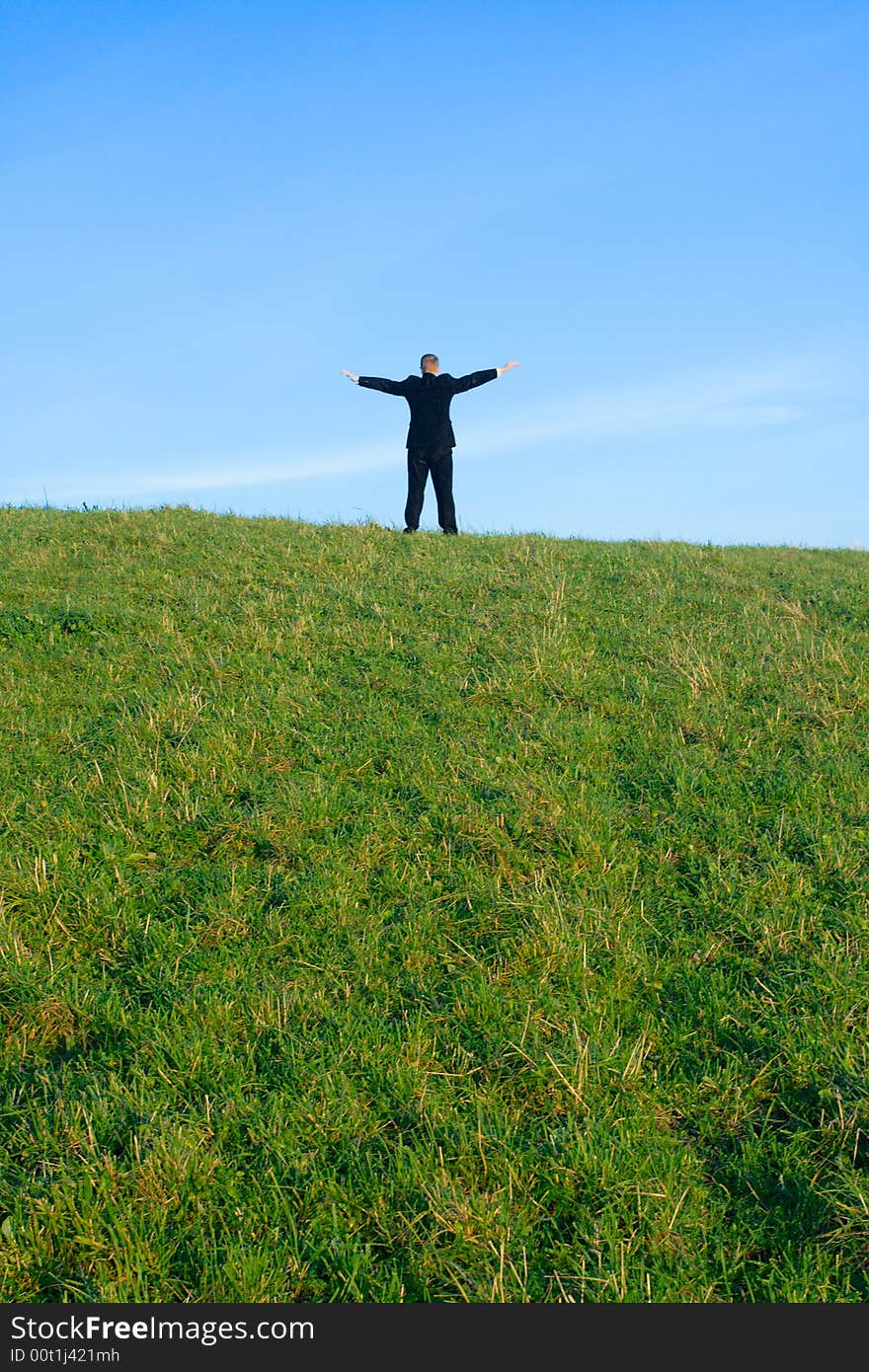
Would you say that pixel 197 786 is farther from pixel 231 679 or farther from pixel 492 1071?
pixel 492 1071

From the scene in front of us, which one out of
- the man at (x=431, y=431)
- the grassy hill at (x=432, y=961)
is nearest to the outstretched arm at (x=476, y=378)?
the man at (x=431, y=431)

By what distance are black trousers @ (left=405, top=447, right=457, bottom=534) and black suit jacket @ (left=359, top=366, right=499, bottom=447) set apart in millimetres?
162

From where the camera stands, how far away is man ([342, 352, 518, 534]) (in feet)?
51.4

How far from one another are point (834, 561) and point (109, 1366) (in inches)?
621

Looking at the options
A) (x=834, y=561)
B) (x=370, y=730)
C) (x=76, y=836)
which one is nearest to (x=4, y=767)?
(x=76, y=836)

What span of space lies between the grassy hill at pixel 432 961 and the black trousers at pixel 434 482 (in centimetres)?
631

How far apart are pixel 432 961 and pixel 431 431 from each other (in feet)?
39.8

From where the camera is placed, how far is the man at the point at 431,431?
15.7m

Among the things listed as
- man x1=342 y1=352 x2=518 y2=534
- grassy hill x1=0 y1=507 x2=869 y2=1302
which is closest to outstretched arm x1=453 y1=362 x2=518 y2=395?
man x1=342 y1=352 x2=518 y2=534

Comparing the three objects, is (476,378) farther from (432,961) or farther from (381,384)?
(432,961)

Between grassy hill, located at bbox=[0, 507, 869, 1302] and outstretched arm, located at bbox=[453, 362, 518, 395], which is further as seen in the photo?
outstretched arm, located at bbox=[453, 362, 518, 395]

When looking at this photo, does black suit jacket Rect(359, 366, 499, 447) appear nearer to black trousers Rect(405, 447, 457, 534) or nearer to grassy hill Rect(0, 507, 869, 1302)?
black trousers Rect(405, 447, 457, 534)

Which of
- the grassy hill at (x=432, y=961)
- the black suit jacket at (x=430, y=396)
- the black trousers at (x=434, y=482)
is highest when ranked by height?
the black suit jacket at (x=430, y=396)

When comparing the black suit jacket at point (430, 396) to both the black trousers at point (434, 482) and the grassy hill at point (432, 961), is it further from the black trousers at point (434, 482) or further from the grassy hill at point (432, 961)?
the grassy hill at point (432, 961)
